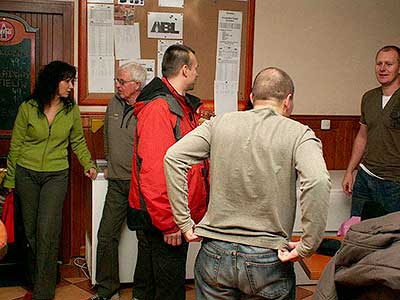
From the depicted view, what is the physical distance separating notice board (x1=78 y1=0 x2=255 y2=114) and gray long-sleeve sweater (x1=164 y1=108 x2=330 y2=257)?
92.2 inches

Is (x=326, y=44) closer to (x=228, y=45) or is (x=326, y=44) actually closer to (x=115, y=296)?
(x=228, y=45)

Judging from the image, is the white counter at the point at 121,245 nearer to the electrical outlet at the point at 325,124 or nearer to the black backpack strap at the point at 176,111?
the black backpack strap at the point at 176,111

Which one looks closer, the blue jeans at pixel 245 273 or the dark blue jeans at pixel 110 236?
the blue jeans at pixel 245 273

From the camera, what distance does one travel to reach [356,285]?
4.36ft

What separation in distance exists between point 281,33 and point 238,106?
69 centimetres

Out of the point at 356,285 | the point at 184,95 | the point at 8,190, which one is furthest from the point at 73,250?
the point at 356,285

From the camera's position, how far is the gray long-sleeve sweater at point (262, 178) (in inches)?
69.1

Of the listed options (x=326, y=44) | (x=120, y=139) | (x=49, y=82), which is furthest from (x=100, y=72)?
(x=326, y=44)

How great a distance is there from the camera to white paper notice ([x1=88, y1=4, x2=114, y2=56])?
13.3 ft

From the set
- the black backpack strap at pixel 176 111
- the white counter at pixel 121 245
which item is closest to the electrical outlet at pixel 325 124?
the white counter at pixel 121 245

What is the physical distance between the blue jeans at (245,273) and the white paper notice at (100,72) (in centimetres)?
245

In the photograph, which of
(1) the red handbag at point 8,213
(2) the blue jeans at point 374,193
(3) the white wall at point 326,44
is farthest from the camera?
(3) the white wall at point 326,44

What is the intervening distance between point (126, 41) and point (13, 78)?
0.86 meters

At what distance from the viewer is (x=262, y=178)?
1.82 m
